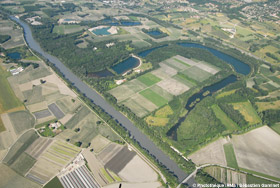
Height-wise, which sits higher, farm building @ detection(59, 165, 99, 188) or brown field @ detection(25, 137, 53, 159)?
farm building @ detection(59, 165, 99, 188)

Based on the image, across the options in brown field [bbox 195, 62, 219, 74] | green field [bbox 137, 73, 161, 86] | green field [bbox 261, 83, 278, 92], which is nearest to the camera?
green field [bbox 137, 73, 161, 86]

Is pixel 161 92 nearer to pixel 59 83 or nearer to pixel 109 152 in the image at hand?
pixel 109 152

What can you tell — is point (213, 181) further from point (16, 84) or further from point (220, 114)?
point (16, 84)

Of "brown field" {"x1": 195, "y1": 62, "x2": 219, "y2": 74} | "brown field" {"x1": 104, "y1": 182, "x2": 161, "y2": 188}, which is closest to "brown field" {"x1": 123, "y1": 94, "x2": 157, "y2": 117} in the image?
"brown field" {"x1": 104, "y1": 182, "x2": 161, "y2": 188}

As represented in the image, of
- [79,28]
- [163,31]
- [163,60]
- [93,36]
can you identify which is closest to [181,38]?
[163,31]

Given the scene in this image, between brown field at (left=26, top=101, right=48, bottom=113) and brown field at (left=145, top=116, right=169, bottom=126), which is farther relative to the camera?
brown field at (left=26, top=101, right=48, bottom=113)

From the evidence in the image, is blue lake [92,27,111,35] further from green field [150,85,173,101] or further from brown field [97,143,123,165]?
brown field [97,143,123,165]
